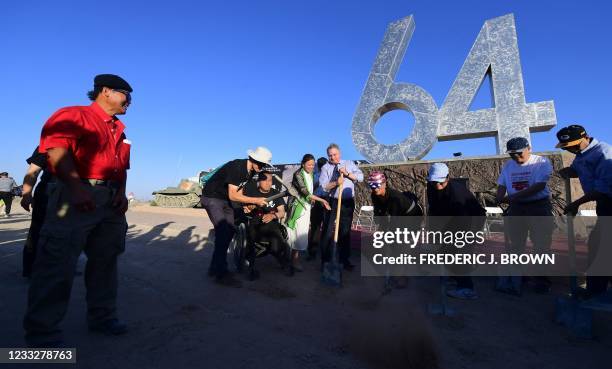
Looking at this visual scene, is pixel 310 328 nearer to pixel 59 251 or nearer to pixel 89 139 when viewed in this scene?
pixel 59 251

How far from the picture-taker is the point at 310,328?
107 inches

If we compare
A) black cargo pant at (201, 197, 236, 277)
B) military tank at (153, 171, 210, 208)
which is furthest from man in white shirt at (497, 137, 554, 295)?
military tank at (153, 171, 210, 208)

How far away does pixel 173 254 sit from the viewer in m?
5.73

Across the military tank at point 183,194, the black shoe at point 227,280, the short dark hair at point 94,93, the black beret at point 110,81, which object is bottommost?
the black shoe at point 227,280

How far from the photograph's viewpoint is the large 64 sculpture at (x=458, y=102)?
27.1 ft

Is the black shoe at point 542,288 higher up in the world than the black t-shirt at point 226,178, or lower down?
lower down

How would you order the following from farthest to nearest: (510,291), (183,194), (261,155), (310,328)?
(183,194), (261,155), (510,291), (310,328)

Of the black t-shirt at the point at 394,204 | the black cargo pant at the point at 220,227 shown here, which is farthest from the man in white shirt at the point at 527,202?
the black cargo pant at the point at 220,227

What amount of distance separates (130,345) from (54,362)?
0.43m

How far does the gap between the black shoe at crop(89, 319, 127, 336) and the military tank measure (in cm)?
2102

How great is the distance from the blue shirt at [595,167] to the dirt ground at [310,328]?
49.7 inches

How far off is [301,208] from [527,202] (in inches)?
113

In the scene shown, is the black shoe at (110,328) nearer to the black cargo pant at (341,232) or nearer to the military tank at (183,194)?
the black cargo pant at (341,232)

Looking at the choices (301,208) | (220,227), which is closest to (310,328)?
(220,227)
